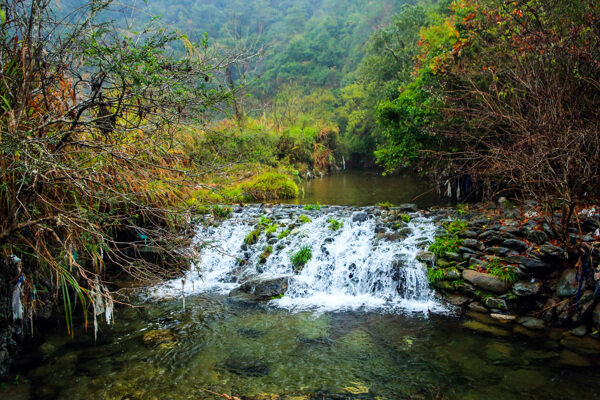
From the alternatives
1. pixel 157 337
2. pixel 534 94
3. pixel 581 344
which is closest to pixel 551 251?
pixel 581 344

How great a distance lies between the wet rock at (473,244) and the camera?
22.1 ft

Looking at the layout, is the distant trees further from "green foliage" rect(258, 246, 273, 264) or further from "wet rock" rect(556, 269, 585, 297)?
"green foliage" rect(258, 246, 273, 264)

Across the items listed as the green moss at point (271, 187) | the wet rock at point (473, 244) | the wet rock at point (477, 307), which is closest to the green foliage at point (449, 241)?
the wet rock at point (473, 244)

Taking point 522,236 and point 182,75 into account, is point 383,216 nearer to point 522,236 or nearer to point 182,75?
point 522,236

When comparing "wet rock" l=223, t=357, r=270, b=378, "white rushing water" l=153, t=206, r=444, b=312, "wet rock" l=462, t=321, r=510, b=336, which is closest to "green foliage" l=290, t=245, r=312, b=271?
"white rushing water" l=153, t=206, r=444, b=312

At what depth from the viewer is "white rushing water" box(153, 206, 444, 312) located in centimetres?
672

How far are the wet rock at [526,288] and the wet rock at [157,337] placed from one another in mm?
5270

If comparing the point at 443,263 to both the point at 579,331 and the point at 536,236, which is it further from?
the point at 579,331

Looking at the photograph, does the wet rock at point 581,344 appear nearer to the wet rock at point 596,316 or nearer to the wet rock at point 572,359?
the wet rock at point 572,359

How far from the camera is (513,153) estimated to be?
17.1 feet

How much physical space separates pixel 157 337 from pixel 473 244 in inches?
223

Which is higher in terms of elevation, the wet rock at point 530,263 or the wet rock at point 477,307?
the wet rock at point 530,263

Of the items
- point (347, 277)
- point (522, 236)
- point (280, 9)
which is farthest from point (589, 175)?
point (280, 9)

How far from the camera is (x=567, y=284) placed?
5.27m
